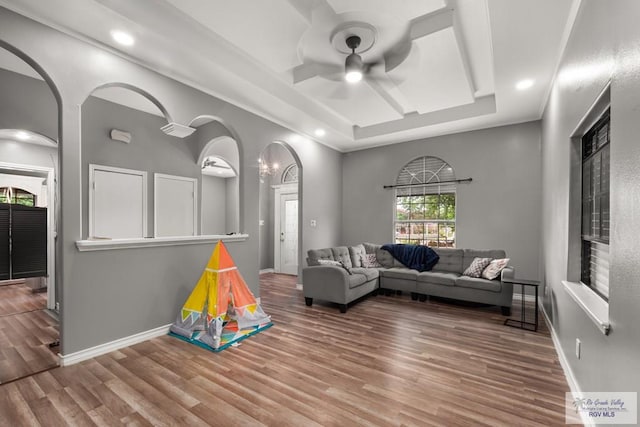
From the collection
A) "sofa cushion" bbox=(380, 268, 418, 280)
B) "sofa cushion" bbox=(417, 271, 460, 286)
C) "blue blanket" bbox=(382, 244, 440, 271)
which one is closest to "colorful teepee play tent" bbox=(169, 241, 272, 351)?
"sofa cushion" bbox=(380, 268, 418, 280)

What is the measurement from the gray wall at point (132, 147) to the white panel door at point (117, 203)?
0.27 feet

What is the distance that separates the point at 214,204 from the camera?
323 inches

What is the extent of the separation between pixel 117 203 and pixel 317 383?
4.11 m

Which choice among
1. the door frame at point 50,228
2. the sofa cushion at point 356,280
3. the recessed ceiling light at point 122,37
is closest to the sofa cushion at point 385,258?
the sofa cushion at point 356,280

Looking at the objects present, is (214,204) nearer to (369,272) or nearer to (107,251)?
(369,272)

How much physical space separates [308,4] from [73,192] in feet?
8.86

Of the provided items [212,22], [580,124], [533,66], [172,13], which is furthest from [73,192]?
[533,66]

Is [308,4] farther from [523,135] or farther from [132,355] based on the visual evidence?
[523,135]

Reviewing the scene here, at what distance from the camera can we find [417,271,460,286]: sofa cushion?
4353 millimetres

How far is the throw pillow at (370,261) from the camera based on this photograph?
526cm

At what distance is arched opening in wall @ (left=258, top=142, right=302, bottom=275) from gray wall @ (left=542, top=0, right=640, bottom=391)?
5321 millimetres

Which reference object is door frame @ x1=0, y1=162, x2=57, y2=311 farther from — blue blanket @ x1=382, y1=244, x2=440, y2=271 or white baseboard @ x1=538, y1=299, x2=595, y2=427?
white baseboard @ x1=538, y1=299, x2=595, y2=427

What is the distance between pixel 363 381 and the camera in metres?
2.31

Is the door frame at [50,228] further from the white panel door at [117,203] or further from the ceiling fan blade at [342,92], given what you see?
the ceiling fan blade at [342,92]
